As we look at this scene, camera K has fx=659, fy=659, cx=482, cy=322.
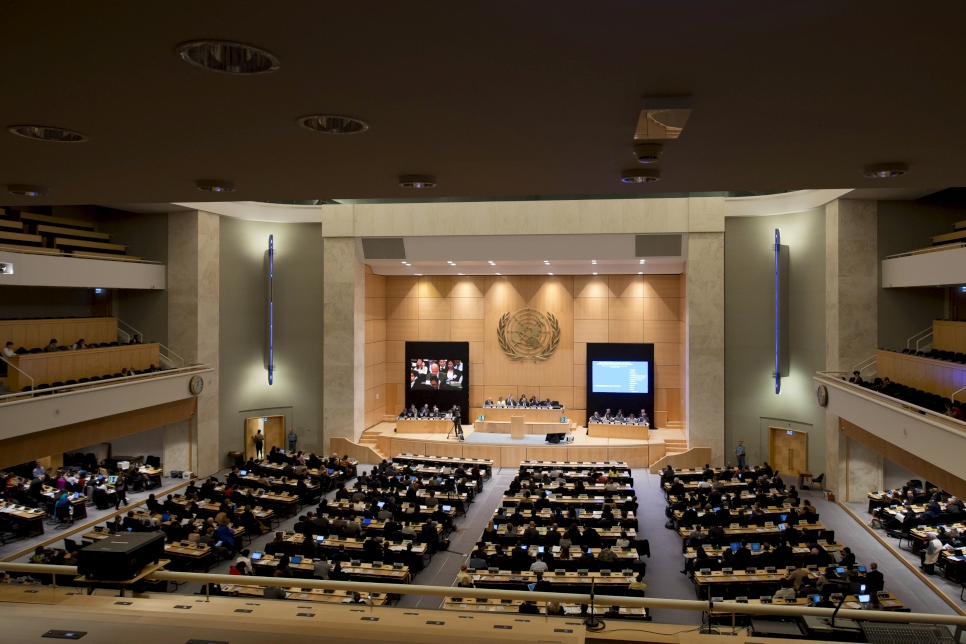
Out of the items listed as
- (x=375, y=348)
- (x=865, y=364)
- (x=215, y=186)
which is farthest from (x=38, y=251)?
(x=865, y=364)

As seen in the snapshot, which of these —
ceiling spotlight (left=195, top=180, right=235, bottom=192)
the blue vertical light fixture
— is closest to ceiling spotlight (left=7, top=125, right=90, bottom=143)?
ceiling spotlight (left=195, top=180, right=235, bottom=192)

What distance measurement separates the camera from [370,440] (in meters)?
23.8

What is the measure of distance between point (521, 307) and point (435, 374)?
4.38m

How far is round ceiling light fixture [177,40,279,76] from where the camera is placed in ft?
8.65

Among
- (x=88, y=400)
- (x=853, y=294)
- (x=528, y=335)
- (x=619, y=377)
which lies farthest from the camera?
(x=528, y=335)

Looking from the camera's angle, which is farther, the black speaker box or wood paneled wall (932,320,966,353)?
wood paneled wall (932,320,966,353)

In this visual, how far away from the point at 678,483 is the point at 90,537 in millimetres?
14047

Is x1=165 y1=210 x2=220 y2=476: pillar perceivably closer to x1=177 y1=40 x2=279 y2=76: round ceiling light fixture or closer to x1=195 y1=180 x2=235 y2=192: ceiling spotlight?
x1=195 y1=180 x2=235 y2=192: ceiling spotlight

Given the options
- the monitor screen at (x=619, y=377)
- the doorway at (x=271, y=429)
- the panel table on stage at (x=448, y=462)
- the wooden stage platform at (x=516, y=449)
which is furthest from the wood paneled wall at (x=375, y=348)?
the monitor screen at (x=619, y=377)

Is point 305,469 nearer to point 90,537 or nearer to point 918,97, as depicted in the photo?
point 90,537

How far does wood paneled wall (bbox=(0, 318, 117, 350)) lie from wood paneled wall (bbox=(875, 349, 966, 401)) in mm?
22047

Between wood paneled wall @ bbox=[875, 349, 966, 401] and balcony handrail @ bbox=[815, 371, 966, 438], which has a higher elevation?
wood paneled wall @ bbox=[875, 349, 966, 401]

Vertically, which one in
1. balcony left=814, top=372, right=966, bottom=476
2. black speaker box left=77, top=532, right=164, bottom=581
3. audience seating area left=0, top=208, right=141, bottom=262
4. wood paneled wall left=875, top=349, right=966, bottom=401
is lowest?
balcony left=814, top=372, right=966, bottom=476

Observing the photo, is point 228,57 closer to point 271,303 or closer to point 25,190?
point 25,190
